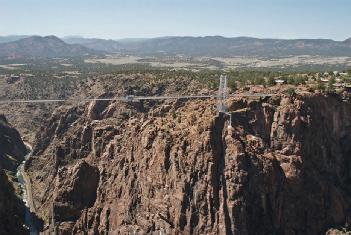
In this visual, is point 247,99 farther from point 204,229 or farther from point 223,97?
point 204,229

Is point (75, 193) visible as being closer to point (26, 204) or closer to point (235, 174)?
point (26, 204)

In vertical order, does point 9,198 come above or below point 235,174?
below

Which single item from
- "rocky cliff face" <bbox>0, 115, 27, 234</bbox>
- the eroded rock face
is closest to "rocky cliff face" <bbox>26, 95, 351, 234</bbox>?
the eroded rock face

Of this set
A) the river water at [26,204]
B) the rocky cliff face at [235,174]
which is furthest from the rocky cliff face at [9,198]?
the rocky cliff face at [235,174]

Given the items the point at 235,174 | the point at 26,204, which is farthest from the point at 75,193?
the point at 235,174

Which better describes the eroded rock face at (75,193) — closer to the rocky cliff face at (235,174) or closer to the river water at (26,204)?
the rocky cliff face at (235,174)

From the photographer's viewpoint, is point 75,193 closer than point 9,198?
Yes

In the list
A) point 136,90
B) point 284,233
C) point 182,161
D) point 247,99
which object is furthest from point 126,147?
point 136,90

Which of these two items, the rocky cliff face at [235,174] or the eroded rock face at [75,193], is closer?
the rocky cliff face at [235,174]
